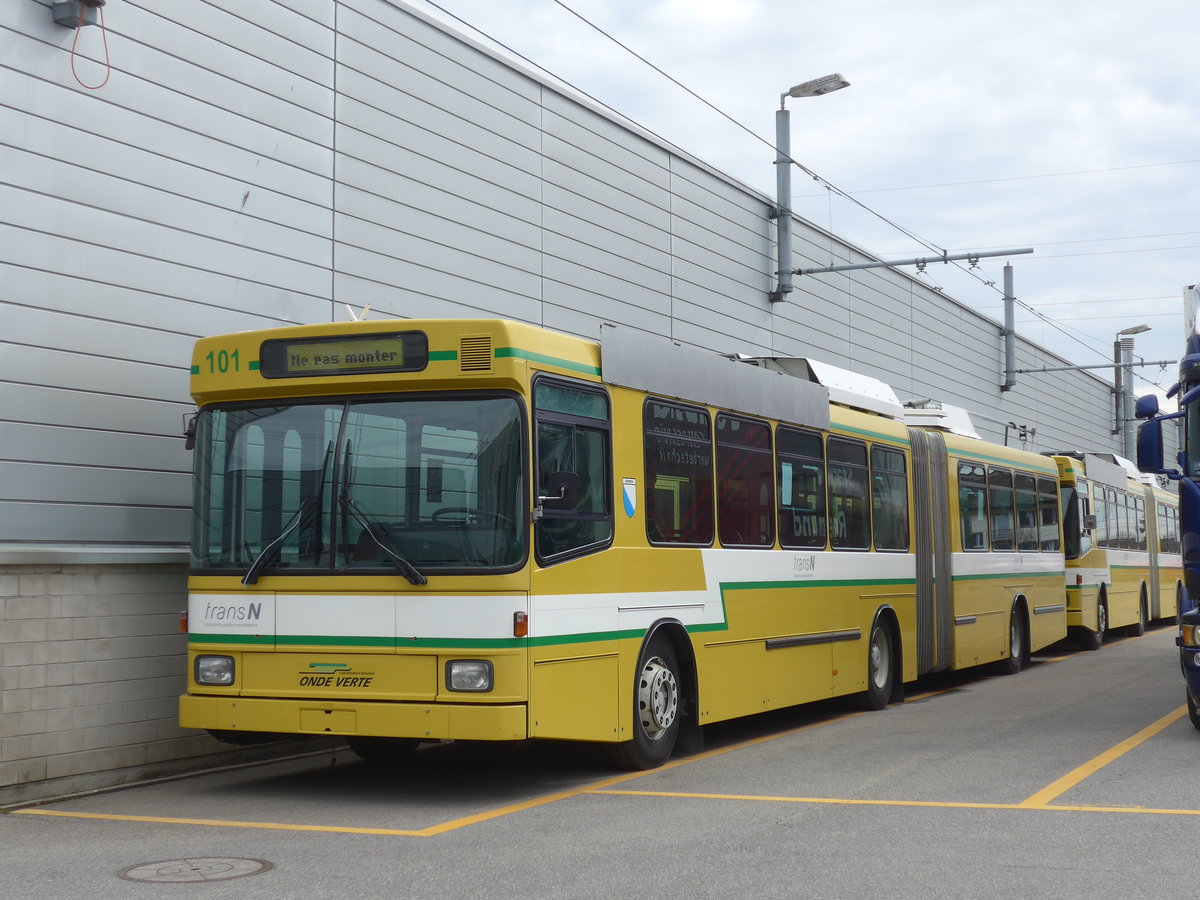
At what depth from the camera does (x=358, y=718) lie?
8.77 meters

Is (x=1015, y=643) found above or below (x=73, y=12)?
below

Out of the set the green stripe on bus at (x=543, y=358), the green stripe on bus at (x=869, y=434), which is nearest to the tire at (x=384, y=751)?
the green stripe on bus at (x=543, y=358)

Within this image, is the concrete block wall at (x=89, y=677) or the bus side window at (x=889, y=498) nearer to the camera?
the concrete block wall at (x=89, y=677)

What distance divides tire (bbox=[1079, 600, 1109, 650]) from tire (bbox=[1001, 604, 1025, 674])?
14.6ft

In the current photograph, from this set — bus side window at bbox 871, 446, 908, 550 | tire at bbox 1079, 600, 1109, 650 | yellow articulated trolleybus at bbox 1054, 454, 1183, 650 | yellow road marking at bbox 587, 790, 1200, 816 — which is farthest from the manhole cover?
tire at bbox 1079, 600, 1109, 650

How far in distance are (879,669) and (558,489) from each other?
6.85 metres

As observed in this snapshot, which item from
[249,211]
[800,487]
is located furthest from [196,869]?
[800,487]

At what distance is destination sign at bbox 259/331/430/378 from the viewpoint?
8984 mm

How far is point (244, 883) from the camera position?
6.52 metres

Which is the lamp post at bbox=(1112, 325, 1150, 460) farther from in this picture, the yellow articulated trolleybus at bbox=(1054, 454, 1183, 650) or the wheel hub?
the wheel hub

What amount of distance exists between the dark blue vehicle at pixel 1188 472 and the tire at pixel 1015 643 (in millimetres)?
7277

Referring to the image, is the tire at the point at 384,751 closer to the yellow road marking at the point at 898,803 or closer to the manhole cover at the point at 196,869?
the yellow road marking at the point at 898,803

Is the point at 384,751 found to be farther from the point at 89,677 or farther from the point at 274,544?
the point at 274,544

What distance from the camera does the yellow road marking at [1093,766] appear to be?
8.49 metres
